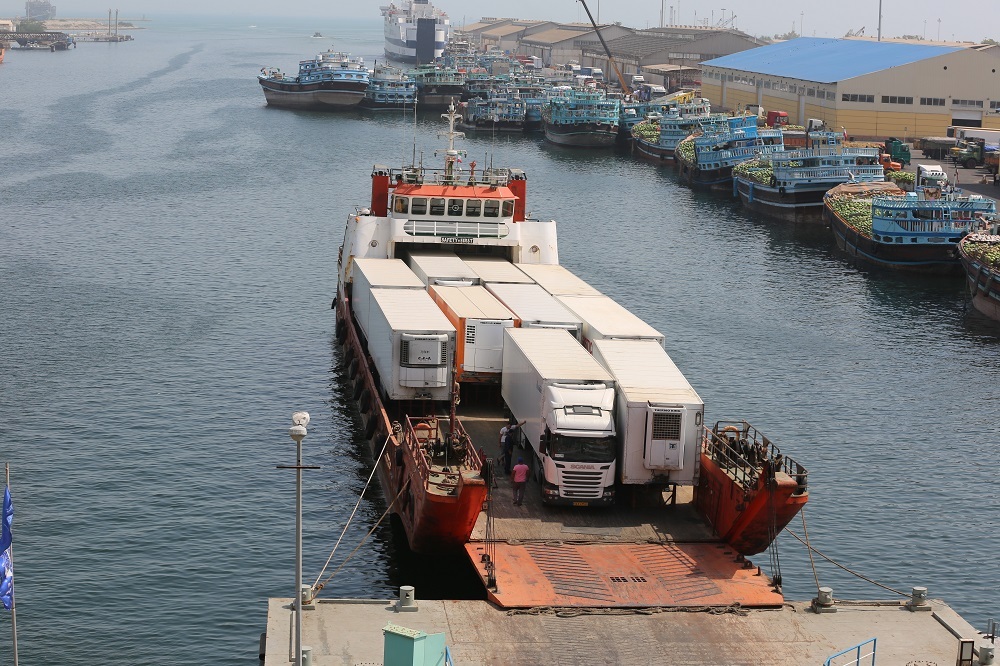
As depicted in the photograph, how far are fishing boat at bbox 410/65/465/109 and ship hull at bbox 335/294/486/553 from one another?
148028 millimetres

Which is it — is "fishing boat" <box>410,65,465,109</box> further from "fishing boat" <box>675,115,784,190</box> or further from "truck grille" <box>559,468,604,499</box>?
"truck grille" <box>559,468,604,499</box>

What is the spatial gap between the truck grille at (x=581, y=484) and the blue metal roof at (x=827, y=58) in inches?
4414

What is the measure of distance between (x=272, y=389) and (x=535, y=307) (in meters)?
14.0

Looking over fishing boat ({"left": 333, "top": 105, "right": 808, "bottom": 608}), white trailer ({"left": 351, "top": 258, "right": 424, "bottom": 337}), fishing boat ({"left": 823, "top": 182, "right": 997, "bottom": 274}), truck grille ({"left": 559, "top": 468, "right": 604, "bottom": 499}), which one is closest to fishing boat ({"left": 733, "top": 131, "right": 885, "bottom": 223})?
fishing boat ({"left": 823, "top": 182, "right": 997, "bottom": 274})

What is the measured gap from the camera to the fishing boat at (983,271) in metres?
70.0

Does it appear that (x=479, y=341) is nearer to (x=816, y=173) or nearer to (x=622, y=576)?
(x=622, y=576)

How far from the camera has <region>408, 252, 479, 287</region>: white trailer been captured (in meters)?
47.3

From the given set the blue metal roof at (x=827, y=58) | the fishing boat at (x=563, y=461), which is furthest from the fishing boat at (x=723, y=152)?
the fishing boat at (x=563, y=461)

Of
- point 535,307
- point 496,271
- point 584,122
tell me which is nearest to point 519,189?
point 496,271

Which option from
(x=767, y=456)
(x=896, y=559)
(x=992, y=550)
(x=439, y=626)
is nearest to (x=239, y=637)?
(x=439, y=626)

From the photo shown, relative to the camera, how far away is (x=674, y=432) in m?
33.4

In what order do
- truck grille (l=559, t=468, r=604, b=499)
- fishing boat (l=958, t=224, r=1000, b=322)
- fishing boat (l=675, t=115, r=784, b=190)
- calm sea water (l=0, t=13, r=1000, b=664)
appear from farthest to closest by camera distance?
fishing boat (l=675, t=115, r=784, b=190) → fishing boat (l=958, t=224, r=1000, b=322) → calm sea water (l=0, t=13, r=1000, b=664) → truck grille (l=559, t=468, r=604, b=499)

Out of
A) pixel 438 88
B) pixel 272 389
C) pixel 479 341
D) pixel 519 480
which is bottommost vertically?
pixel 272 389

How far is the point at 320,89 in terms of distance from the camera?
178m
